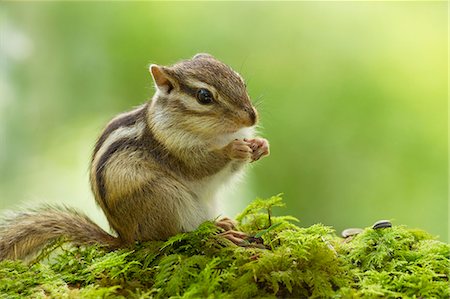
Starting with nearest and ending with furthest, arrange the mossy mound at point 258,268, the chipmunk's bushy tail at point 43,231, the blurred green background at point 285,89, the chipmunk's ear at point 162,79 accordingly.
Answer: the mossy mound at point 258,268 → the chipmunk's bushy tail at point 43,231 → the chipmunk's ear at point 162,79 → the blurred green background at point 285,89

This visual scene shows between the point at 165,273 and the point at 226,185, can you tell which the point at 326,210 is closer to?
the point at 226,185

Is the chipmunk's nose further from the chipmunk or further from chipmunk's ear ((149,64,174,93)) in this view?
chipmunk's ear ((149,64,174,93))

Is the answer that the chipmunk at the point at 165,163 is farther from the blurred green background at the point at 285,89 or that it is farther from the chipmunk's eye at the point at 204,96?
the blurred green background at the point at 285,89

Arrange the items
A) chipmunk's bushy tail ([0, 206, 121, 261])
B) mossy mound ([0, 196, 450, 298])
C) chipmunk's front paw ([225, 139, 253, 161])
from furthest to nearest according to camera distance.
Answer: chipmunk's front paw ([225, 139, 253, 161]) < chipmunk's bushy tail ([0, 206, 121, 261]) < mossy mound ([0, 196, 450, 298])

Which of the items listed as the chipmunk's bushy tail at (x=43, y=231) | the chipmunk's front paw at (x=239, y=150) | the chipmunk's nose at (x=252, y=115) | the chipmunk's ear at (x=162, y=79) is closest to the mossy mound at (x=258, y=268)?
the chipmunk's bushy tail at (x=43, y=231)

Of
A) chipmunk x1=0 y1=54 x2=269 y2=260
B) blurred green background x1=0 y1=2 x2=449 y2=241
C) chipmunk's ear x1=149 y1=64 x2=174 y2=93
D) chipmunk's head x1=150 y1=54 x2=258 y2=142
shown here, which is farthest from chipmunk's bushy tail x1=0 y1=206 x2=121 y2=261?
blurred green background x1=0 y1=2 x2=449 y2=241

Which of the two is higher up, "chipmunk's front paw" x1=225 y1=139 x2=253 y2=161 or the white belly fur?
Result: "chipmunk's front paw" x1=225 y1=139 x2=253 y2=161

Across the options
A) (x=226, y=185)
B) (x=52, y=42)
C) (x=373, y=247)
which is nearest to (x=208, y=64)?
(x=226, y=185)

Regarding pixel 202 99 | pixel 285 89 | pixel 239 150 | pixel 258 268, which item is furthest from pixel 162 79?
pixel 285 89
